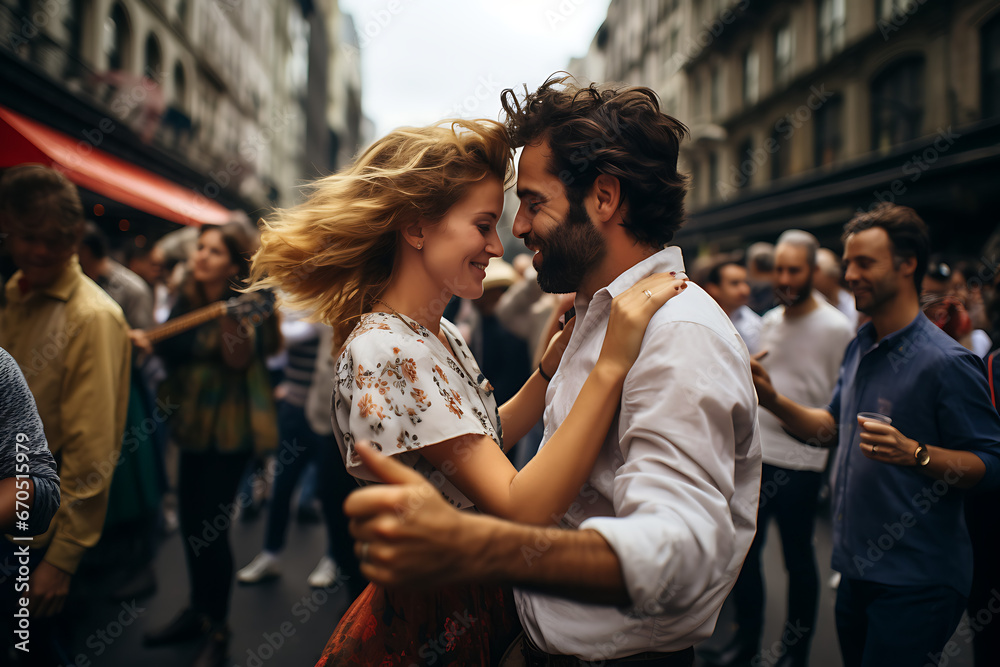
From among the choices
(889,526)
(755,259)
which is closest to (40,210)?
(889,526)

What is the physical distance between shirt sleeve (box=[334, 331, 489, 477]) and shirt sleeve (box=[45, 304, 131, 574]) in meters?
1.49

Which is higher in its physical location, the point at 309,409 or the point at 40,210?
the point at 40,210

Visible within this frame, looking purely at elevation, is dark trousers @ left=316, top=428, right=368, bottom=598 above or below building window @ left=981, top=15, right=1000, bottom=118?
below

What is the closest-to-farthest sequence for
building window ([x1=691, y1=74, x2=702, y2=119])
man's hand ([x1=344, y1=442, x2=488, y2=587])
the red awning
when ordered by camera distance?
man's hand ([x1=344, y1=442, x2=488, y2=587]) < the red awning < building window ([x1=691, y1=74, x2=702, y2=119])

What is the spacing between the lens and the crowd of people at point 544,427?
1.07m

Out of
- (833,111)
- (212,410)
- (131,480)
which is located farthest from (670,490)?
(833,111)

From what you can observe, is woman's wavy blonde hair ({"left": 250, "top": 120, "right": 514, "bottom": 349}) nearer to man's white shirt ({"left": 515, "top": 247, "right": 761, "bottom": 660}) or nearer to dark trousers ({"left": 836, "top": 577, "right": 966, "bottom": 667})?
man's white shirt ({"left": 515, "top": 247, "right": 761, "bottom": 660})

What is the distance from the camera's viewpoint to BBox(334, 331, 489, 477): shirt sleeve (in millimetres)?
1349

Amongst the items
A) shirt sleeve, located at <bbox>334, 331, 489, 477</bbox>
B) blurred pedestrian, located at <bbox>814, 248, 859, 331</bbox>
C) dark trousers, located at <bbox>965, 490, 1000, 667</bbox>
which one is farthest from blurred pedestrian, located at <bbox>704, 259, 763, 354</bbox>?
shirt sleeve, located at <bbox>334, 331, 489, 477</bbox>

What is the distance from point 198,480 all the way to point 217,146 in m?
20.6

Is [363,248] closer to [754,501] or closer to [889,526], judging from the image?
[754,501]

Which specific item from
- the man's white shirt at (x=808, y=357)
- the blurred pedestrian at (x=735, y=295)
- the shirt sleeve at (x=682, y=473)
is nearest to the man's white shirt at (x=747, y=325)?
the blurred pedestrian at (x=735, y=295)

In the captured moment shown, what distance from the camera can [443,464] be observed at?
1393 mm

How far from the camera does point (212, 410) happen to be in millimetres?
3301
